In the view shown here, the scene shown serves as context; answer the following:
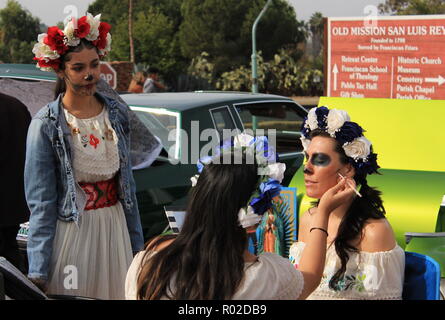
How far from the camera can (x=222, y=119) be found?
644 centimetres

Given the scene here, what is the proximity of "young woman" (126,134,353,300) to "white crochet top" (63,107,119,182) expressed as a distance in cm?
100

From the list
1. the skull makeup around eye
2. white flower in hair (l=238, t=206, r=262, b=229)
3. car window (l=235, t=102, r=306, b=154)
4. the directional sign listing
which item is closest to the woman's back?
white flower in hair (l=238, t=206, r=262, b=229)

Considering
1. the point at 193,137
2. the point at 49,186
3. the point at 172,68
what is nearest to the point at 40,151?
the point at 49,186

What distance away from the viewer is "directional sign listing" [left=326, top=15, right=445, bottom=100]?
704 cm

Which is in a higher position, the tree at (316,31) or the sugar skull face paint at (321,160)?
the tree at (316,31)

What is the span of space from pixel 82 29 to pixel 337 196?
1458 millimetres

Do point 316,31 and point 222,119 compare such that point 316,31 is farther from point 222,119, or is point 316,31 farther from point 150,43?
point 222,119

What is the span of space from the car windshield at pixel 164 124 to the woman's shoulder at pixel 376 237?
2.75m

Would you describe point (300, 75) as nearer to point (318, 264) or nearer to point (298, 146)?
point (298, 146)

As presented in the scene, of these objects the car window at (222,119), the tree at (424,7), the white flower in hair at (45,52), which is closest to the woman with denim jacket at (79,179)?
the white flower in hair at (45,52)

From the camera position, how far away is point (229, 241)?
8.25 feet

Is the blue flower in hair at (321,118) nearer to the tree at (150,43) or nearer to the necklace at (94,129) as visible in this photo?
the necklace at (94,129)

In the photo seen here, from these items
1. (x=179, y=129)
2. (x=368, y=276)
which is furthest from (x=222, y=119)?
(x=368, y=276)

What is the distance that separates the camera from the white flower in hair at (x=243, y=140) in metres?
2.72
